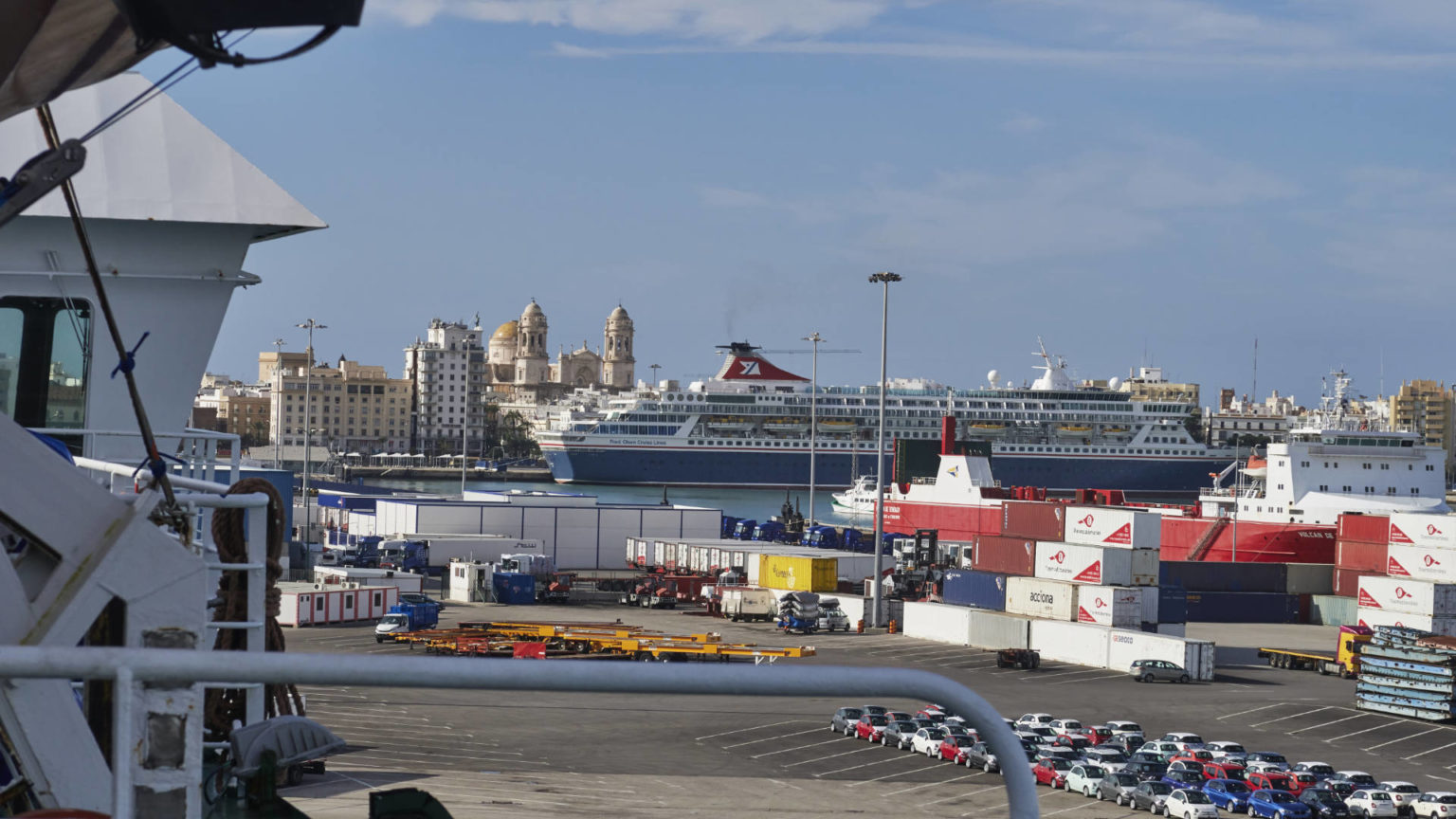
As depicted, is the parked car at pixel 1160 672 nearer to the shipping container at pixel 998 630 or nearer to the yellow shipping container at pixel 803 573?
the shipping container at pixel 998 630

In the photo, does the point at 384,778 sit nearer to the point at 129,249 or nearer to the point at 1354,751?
the point at 129,249

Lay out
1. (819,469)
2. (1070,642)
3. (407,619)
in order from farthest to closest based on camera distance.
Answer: (819,469), (1070,642), (407,619)

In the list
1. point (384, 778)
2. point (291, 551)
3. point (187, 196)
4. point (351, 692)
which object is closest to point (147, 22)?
point (187, 196)

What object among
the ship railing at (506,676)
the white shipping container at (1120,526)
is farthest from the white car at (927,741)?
the white shipping container at (1120,526)

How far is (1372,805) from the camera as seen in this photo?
1778 cm

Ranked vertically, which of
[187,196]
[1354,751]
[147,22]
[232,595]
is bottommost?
[1354,751]

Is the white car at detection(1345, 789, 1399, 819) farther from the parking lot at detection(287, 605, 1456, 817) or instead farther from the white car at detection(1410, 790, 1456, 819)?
the parking lot at detection(287, 605, 1456, 817)

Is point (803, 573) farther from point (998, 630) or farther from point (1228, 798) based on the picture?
point (1228, 798)

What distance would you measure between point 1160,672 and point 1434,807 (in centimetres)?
1127

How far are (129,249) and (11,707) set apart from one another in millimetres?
6847

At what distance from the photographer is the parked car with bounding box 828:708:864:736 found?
20594 mm

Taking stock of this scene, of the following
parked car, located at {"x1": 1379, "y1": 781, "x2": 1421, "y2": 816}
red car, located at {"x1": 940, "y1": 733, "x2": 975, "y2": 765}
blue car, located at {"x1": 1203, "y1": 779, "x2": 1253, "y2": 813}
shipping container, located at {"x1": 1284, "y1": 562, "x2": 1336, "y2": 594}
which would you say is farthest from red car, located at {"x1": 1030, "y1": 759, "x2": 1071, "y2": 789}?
shipping container, located at {"x1": 1284, "y1": 562, "x2": 1336, "y2": 594}

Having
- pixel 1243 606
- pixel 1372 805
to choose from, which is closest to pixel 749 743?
pixel 1372 805

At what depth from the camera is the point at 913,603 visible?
3503 centimetres
